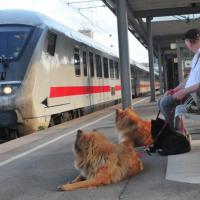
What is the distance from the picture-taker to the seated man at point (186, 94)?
280 inches

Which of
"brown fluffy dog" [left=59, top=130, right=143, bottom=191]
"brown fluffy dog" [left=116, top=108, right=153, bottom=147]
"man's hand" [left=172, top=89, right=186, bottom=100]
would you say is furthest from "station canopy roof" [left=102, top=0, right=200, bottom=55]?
"brown fluffy dog" [left=59, top=130, right=143, bottom=191]

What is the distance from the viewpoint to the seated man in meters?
7.11

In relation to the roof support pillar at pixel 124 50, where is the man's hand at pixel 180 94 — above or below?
below

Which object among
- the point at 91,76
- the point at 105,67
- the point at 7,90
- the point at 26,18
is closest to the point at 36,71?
the point at 7,90

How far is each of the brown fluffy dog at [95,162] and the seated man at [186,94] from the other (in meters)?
1.38

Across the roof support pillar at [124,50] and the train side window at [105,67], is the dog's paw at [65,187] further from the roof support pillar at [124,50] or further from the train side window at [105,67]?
the train side window at [105,67]

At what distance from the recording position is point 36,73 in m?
13.4

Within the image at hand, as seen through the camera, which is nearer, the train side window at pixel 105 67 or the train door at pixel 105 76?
the train door at pixel 105 76

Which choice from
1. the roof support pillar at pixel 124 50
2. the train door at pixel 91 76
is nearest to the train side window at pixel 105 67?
the train door at pixel 91 76

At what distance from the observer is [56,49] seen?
49.6 feet

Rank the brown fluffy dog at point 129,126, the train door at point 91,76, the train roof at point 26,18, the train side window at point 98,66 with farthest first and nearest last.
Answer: the train side window at point 98,66 → the train door at point 91,76 → the train roof at point 26,18 → the brown fluffy dog at point 129,126

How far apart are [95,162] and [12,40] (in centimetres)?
840

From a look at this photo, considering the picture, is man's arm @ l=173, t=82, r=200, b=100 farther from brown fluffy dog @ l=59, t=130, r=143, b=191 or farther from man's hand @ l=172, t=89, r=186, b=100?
brown fluffy dog @ l=59, t=130, r=143, b=191

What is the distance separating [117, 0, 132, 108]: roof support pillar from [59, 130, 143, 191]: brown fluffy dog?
34.6 ft
